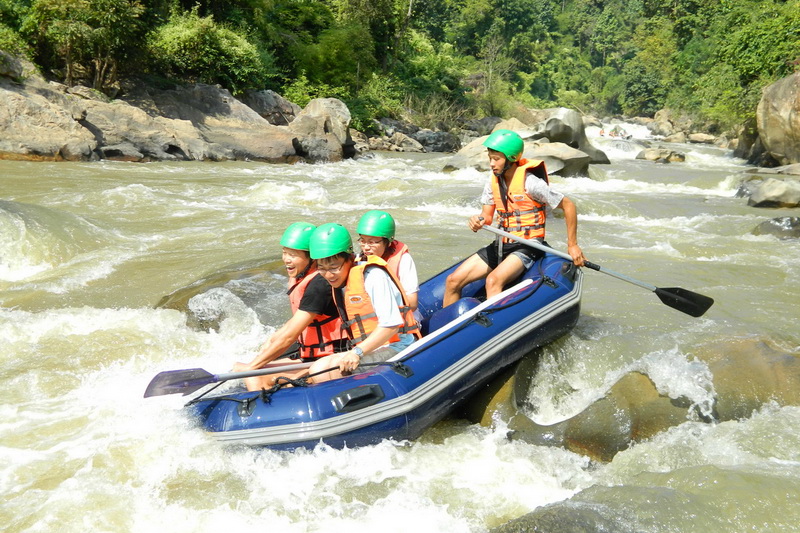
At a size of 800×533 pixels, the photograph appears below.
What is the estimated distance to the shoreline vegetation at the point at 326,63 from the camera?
1492 cm

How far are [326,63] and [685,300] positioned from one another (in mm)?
21597

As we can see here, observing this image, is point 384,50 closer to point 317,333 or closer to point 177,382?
point 317,333

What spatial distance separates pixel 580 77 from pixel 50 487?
188 feet

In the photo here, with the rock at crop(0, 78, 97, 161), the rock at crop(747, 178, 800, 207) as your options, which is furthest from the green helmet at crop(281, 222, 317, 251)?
the rock at crop(0, 78, 97, 161)

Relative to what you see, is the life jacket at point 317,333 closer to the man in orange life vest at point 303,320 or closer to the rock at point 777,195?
the man in orange life vest at point 303,320

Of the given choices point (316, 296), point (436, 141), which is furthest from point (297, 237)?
point (436, 141)

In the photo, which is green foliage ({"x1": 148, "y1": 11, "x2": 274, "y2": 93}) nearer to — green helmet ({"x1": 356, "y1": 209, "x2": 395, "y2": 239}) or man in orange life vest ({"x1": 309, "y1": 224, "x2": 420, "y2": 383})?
green helmet ({"x1": 356, "y1": 209, "x2": 395, "y2": 239})

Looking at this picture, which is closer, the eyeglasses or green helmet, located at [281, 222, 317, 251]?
the eyeglasses

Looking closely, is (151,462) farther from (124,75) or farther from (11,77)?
(124,75)

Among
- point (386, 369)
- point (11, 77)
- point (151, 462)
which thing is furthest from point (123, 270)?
point (11, 77)

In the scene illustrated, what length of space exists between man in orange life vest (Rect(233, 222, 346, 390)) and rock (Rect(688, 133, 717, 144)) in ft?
92.6

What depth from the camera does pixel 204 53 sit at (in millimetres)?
17938

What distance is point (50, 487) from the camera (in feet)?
10.2

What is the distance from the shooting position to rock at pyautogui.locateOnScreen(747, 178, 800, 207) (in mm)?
10820
